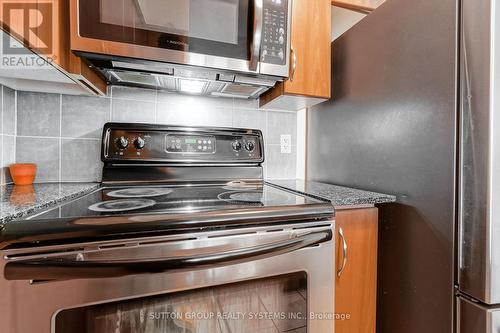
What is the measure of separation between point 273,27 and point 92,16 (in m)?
0.63

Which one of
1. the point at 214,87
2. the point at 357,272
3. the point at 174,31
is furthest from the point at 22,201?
the point at 357,272

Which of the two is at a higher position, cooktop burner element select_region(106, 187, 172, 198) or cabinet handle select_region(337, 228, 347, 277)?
cooktop burner element select_region(106, 187, 172, 198)

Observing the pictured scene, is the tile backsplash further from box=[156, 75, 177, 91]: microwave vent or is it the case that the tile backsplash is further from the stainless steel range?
the stainless steel range

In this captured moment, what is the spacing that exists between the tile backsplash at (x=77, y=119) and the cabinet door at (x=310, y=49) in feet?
1.33

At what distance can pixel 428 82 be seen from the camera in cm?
83

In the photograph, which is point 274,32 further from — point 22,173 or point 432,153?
point 22,173

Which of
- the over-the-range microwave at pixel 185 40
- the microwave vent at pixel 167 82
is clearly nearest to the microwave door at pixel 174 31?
the over-the-range microwave at pixel 185 40

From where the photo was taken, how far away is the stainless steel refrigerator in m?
0.67

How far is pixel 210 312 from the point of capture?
687 millimetres

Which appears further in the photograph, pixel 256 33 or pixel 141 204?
pixel 256 33

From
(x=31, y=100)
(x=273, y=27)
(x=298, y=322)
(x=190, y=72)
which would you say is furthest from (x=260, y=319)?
(x=31, y=100)

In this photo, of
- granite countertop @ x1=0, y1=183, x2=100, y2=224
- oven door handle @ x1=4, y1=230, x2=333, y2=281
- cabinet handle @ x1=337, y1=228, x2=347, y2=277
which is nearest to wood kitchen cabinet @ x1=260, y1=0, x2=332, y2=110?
cabinet handle @ x1=337, y1=228, x2=347, y2=277

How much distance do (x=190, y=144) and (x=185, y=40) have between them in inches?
18.3

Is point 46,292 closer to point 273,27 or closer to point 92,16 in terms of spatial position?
point 92,16
